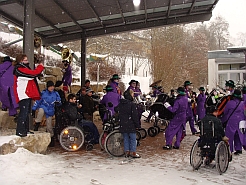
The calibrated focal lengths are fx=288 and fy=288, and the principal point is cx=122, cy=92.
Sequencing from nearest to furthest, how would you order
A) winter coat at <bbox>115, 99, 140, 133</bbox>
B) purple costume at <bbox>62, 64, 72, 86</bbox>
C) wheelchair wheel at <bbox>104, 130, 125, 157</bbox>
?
winter coat at <bbox>115, 99, 140, 133</bbox> → wheelchair wheel at <bbox>104, 130, 125, 157</bbox> → purple costume at <bbox>62, 64, 72, 86</bbox>

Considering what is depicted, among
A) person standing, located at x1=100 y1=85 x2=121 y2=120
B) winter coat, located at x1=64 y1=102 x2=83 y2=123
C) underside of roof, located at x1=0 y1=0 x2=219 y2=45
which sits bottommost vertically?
winter coat, located at x1=64 y1=102 x2=83 y2=123

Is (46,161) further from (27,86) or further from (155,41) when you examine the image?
(155,41)

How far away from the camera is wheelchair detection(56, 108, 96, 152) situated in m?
7.18

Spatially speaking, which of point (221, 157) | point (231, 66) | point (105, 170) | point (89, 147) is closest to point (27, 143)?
point (89, 147)

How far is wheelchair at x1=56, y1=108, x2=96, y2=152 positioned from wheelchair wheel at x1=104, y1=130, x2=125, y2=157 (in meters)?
0.83

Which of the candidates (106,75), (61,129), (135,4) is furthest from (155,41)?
(61,129)

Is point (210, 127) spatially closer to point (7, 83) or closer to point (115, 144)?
point (115, 144)

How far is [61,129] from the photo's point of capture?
756 centimetres

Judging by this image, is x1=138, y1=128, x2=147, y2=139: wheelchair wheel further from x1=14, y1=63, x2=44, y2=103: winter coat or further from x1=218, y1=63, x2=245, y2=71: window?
x1=218, y1=63, x2=245, y2=71: window

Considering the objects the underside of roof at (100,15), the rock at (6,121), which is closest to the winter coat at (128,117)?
the rock at (6,121)

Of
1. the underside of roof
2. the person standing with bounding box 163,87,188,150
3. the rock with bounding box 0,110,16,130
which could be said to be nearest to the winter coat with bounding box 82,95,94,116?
the rock with bounding box 0,110,16,130

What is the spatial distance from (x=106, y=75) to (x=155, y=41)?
15.6 ft

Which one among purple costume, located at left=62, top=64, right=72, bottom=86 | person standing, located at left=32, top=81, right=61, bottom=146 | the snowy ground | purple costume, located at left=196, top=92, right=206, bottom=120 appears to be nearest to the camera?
the snowy ground

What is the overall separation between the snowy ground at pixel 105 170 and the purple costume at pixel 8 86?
119 cm
